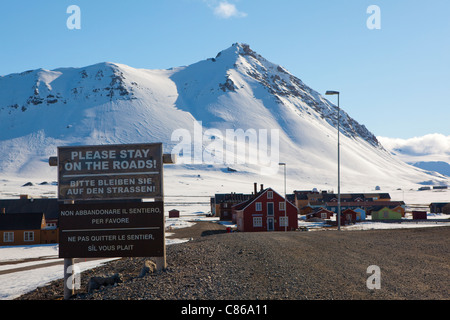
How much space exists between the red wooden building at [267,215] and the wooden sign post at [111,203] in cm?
3823

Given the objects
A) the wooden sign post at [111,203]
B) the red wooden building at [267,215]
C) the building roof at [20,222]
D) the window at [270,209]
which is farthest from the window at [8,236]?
the wooden sign post at [111,203]

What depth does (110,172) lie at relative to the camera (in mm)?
16625

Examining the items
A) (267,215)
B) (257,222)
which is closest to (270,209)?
(267,215)

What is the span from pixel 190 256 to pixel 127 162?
685 cm

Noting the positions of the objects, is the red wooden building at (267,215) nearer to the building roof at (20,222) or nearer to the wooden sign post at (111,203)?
the building roof at (20,222)

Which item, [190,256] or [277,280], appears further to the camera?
[190,256]

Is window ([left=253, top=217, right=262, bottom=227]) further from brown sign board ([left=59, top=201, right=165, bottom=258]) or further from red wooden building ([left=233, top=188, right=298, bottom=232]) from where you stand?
Result: brown sign board ([left=59, top=201, right=165, bottom=258])

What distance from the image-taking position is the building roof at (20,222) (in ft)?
166

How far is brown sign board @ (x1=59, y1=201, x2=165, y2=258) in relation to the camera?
16141mm

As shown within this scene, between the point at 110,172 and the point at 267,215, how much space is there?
39.9 metres

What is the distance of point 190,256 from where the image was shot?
2111 centimetres

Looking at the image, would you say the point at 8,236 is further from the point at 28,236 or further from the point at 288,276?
the point at 288,276

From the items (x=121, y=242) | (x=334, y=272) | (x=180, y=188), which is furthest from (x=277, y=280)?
(x=180, y=188)
